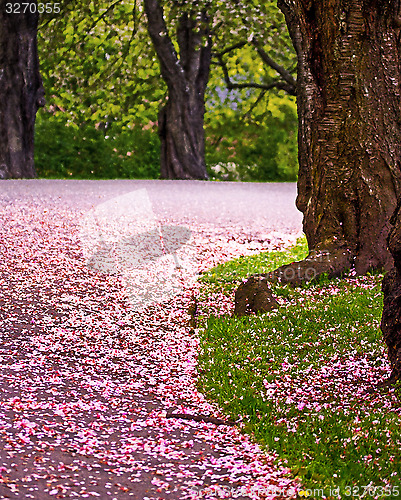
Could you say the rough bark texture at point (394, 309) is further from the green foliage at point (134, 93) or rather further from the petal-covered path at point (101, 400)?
the green foliage at point (134, 93)

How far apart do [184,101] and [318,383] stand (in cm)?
2100

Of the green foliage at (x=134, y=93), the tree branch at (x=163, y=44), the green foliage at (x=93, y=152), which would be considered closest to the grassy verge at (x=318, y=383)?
the tree branch at (x=163, y=44)

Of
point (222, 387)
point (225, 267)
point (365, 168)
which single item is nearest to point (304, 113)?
point (365, 168)

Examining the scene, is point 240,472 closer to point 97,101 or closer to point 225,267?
point 225,267

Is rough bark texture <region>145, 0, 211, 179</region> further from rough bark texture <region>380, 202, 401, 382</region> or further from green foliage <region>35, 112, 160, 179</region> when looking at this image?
rough bark texture <region>380, 202, 401, 382</region>

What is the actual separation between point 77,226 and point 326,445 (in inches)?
398

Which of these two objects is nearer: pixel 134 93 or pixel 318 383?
pixel 318 383

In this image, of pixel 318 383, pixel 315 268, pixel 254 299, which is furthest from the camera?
pixel 315 268

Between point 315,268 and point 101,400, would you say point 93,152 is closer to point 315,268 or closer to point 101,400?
point 315,268

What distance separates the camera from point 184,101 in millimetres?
26156

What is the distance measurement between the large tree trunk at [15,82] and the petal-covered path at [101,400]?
43.7 feet

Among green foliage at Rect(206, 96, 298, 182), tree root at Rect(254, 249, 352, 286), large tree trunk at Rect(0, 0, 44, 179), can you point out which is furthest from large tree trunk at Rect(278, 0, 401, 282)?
green foliage at Rect(206, 96, 298, 182)

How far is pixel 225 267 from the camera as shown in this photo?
453 inches

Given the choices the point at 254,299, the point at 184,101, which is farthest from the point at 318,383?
the point at 184,101
